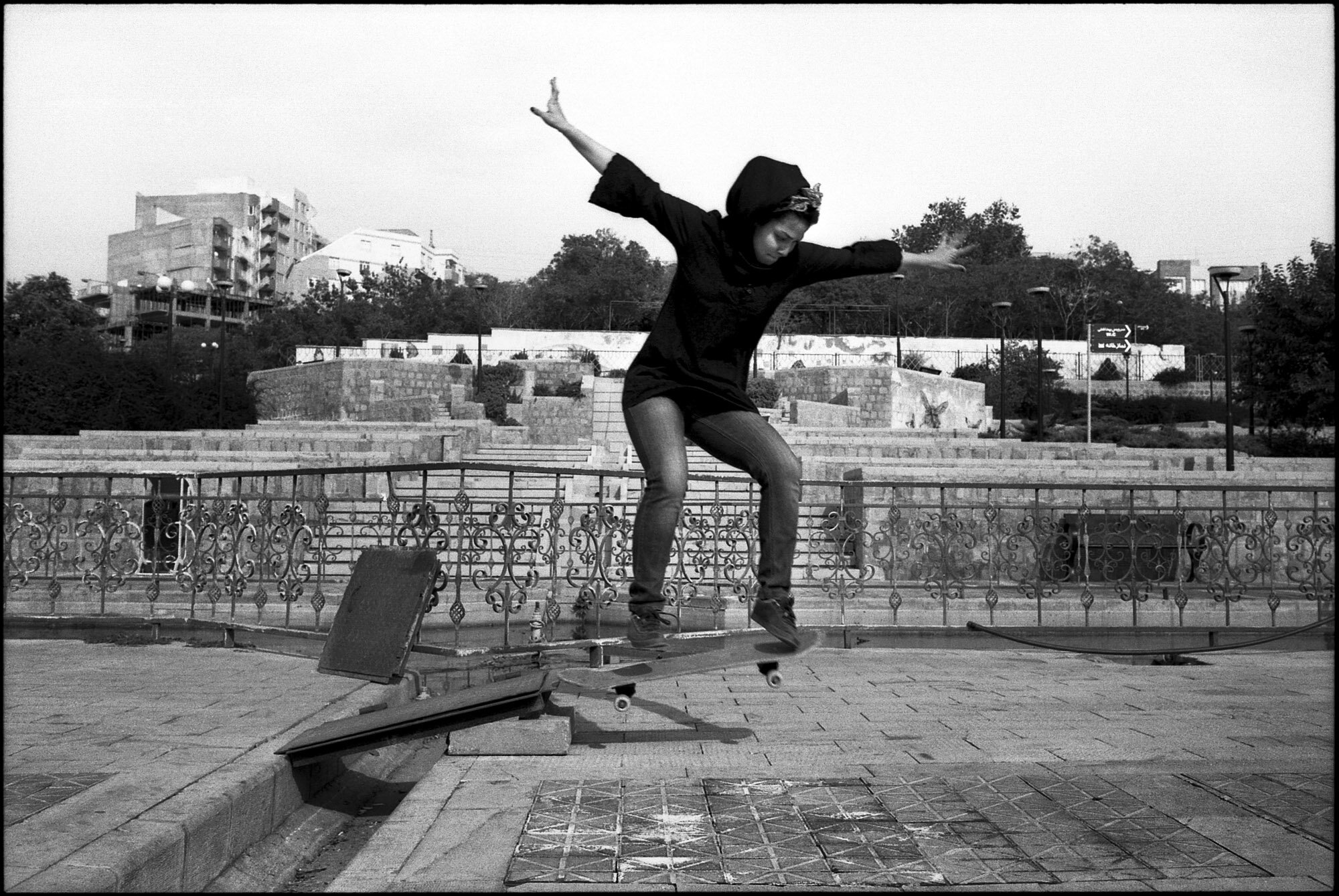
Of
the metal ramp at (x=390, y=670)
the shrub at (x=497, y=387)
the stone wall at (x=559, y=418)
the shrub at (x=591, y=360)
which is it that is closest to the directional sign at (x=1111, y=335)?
the shrub at (x=591, y=360)

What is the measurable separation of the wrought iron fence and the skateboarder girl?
3575 mm

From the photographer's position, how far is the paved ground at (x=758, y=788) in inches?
108

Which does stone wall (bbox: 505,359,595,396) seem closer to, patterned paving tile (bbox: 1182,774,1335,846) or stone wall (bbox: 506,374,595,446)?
stone wall (bbox: 506,374,595,446)

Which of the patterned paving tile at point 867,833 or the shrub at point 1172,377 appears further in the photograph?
the shrub at point 1172,377

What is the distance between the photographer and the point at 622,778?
384 cm

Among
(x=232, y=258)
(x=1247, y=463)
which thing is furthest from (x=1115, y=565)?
(x=232, y=258)

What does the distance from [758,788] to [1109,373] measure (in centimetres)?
5516

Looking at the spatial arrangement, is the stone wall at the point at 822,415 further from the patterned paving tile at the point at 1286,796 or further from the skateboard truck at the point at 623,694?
the patterned paving tile at the point at 1286,796

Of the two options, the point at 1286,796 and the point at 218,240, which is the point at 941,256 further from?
the point at 218,240

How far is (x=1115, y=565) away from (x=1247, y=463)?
10.8 meters

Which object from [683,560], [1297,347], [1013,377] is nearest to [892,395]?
[1297,347]

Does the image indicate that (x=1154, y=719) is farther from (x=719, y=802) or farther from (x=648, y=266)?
(x=648, y=266)

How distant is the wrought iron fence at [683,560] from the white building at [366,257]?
68765 millimetres

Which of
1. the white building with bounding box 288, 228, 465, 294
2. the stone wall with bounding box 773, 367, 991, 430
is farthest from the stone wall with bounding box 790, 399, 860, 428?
the white building with bounding box 288, 228, 465, 294
